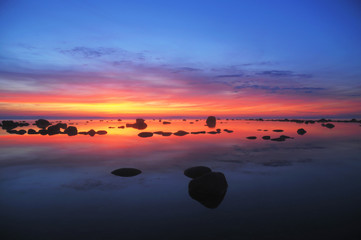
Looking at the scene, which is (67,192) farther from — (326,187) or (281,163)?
(281,163)

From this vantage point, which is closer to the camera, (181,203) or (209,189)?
(181,203)

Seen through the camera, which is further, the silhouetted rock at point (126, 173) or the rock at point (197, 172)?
the silhouetted rock at point (126, 173)

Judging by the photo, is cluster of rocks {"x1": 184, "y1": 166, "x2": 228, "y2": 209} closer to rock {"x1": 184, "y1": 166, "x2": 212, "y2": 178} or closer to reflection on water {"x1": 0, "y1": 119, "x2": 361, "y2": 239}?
reflection on water {"x1": 0, "y1": 119, "x2": 361, "y2": 239}

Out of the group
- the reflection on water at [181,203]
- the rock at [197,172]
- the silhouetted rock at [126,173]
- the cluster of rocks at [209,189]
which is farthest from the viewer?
the silhouetted rock at [126,173]

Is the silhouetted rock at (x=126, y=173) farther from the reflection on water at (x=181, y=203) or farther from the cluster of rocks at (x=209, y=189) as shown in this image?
the cluster of rocks at (x=209, y=189)

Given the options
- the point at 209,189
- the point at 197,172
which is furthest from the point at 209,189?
the point at 197,172

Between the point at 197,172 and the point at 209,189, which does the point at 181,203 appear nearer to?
the point at 209,189

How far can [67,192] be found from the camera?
9.18 metres

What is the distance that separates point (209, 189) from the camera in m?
8.45

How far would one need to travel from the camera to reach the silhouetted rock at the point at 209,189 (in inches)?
325

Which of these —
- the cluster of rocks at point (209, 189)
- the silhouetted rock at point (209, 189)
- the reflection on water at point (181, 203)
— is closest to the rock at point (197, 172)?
the reflection on water at point (181, 203)

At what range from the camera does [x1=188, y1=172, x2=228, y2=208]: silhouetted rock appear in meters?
8.27

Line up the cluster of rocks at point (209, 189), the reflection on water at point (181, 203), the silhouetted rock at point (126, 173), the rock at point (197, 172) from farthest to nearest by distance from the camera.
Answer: the silhouetted rock at point (126, 173)
the rock at point (197, 172)
the cluster of rocks at point (209, 189)
the reflection on water at point (181, 203)

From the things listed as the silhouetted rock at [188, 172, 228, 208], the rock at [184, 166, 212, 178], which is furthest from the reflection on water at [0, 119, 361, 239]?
the rock at [184, 166, 212, 178]
